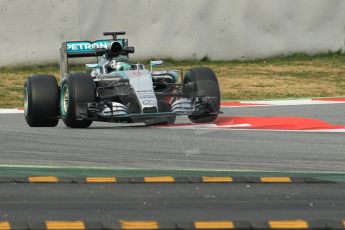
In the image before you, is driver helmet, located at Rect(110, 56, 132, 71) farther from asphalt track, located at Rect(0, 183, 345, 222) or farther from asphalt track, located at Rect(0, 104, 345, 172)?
→ asphalt track, located at Rect(0, 183, 345, 222)

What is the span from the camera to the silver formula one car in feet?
42.4

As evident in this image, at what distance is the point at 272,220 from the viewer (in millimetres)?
7242

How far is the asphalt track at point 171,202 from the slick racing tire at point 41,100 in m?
4.79

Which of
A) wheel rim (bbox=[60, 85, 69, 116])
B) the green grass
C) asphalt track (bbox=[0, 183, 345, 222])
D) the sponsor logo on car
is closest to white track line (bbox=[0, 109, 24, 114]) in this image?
the green grass

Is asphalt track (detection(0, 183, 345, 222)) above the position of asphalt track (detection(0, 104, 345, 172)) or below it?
above

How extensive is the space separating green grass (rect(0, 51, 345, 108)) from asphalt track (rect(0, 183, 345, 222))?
28.5 feet

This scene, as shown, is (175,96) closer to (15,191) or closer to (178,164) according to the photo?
(178,164)

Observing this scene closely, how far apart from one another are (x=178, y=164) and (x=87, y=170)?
900 mm

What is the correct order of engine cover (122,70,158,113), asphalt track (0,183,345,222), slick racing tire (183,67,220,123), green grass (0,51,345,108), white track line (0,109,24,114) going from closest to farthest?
asphalt track (0,183,345,222), engine cover (122,70,158,113), slick racing tire (183,67,220,123), white track line (0,109,24,114), green grass (0,51,345,108)

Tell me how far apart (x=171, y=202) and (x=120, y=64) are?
19.4 ft

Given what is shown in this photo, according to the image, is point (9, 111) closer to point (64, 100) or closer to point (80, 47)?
point (80, 47)

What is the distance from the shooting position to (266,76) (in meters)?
20.1

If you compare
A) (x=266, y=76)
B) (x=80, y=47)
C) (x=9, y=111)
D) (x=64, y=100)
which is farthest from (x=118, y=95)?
(x=266, y=76)

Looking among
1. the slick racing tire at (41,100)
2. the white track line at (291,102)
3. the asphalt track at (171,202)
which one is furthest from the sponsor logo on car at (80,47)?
the asphalt track at (171,202)
